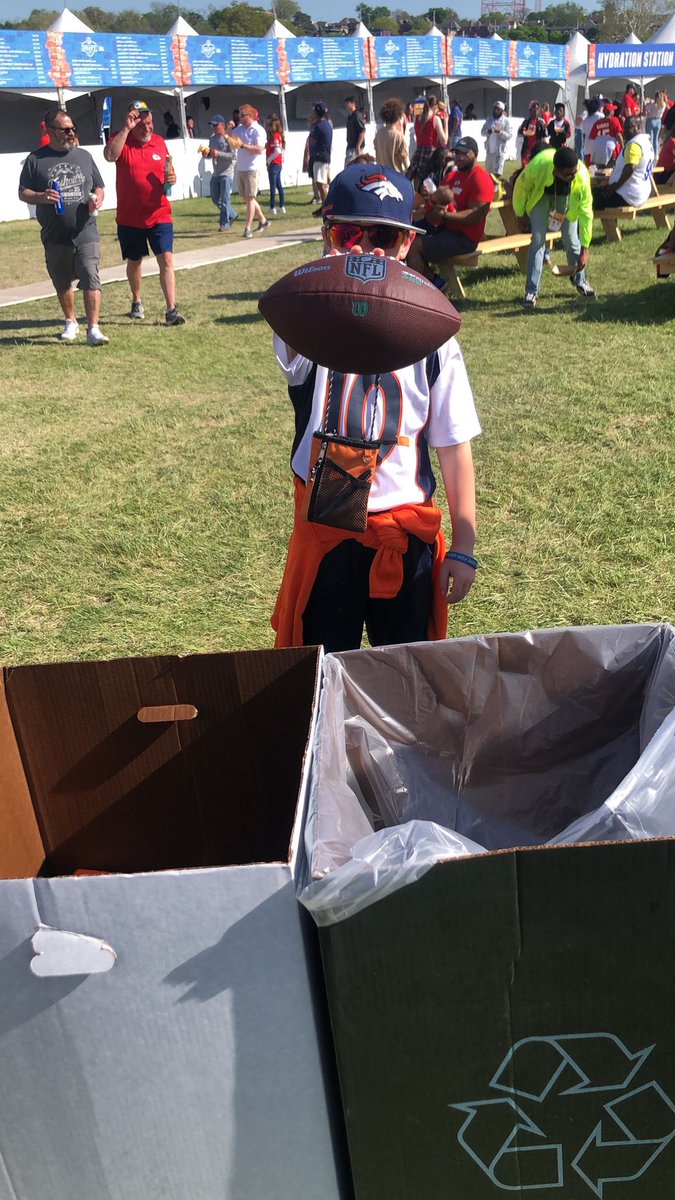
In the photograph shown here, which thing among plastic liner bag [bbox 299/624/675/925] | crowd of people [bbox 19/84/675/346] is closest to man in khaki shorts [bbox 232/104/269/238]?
crowd of people [bbox 19/84/675/346]

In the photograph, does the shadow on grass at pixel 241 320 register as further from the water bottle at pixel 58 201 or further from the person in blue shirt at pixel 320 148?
the person in blue shirt at pixel 320 148

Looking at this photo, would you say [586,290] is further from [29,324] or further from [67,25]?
[67,25]

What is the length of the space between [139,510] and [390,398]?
3122 mm

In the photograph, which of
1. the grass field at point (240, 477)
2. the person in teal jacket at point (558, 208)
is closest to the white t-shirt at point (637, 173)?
the person in teal jacket at point (558, 208)

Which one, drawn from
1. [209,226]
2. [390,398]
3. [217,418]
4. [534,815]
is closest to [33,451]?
[217,418]

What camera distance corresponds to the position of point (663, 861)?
110 centimetres

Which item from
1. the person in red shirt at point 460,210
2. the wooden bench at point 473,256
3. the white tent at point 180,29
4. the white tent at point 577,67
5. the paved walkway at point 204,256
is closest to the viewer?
the person in red shirt at point 460,210

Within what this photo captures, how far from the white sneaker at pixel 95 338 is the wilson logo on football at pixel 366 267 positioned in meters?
7.20

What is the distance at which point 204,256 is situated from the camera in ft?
42.7

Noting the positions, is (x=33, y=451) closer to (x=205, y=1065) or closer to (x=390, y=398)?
(x=390, y=398)

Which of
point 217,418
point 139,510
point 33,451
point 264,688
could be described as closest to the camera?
point 264,688

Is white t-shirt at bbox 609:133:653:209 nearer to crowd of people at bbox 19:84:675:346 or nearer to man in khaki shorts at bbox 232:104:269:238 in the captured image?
crowd of people at bbox 19:84:675:346

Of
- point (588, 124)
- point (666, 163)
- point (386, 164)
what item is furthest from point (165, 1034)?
point (588, 124)

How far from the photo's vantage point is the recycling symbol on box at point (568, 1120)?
3.91ft
